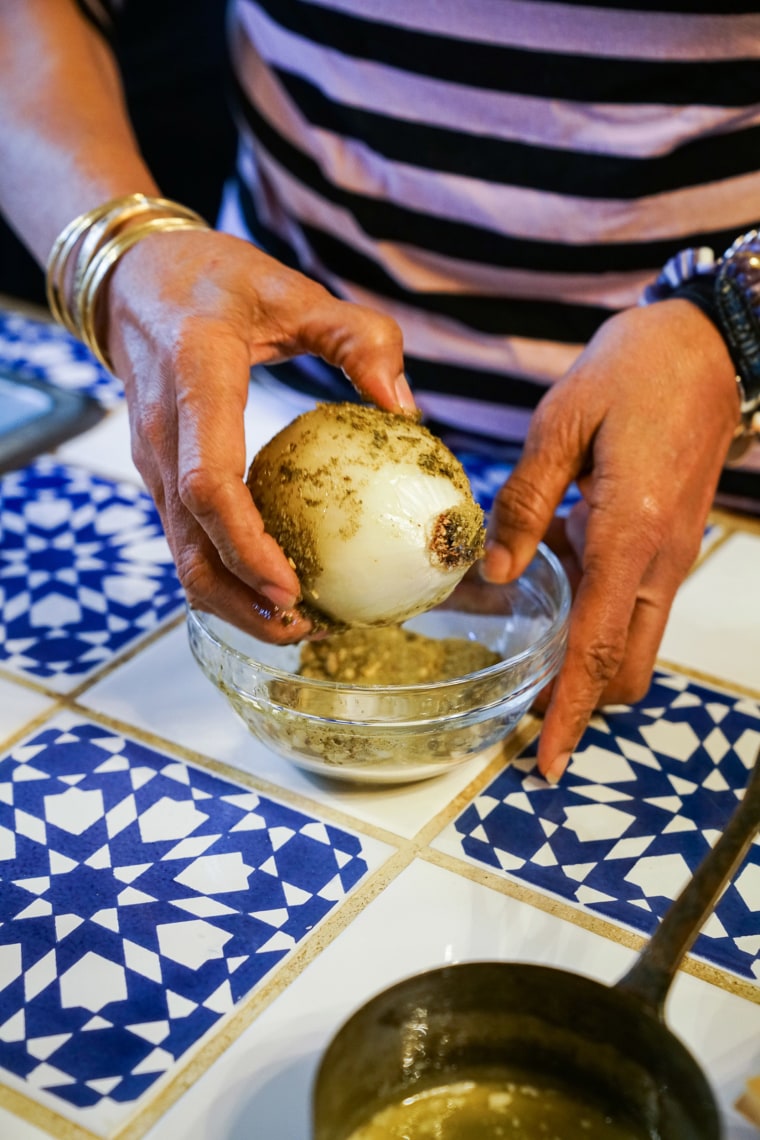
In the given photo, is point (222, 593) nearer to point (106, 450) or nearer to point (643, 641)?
point (643, 641)

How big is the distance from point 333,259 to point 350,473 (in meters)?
0.56

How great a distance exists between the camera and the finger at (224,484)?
600mm

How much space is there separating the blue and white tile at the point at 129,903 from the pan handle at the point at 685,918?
0.59 feet

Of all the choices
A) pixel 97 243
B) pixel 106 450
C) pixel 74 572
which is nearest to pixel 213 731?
pixel 74 572

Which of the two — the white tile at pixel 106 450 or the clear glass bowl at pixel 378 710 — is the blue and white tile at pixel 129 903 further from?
the white tile at pixel 106 450

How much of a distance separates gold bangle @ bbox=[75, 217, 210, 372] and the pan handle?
0.53 metres

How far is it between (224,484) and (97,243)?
311mm

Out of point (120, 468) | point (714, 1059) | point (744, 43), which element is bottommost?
point (120, 468)

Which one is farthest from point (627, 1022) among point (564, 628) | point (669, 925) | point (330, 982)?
point (564, 628)

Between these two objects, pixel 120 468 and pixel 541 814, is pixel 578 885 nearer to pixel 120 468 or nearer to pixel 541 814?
pixel 541 814

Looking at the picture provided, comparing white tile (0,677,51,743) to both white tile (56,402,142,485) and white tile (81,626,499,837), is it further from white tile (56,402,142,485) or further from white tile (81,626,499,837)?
white tile (56,402,142,485)

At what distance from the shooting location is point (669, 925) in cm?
52

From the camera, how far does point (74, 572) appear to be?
0.93m

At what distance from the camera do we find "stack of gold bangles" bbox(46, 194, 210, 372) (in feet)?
2.64
